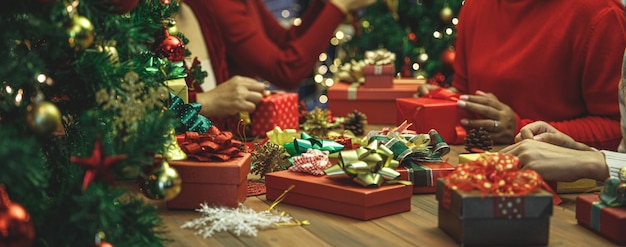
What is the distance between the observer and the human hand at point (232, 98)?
195cm

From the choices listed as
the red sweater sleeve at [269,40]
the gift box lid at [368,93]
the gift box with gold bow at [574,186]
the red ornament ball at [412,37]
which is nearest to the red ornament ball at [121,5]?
the gift box with gold bow at [574,186]

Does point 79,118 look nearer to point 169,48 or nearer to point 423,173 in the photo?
point 169,48

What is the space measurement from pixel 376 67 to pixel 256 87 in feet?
1.45

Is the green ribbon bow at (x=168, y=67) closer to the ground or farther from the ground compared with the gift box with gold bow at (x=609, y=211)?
farther from the ground

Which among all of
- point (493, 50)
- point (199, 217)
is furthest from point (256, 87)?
point (199, 217)

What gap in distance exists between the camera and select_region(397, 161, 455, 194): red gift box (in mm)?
1331

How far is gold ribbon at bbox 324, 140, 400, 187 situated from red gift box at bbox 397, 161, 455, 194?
11 cm

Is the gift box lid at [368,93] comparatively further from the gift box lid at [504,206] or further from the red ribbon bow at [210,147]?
the gift box lid at [504,206]

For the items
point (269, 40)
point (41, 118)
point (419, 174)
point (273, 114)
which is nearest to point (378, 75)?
point (273, 114)

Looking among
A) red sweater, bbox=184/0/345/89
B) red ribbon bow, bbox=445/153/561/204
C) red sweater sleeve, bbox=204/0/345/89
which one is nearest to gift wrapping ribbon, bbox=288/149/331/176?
red ribbon bow, bbox=445/153/561/204

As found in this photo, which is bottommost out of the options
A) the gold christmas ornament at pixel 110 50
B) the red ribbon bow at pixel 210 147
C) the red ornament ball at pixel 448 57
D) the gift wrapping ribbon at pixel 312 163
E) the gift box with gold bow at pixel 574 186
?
the gift box with gold bow at pixel 574 186

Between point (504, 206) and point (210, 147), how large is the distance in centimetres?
52

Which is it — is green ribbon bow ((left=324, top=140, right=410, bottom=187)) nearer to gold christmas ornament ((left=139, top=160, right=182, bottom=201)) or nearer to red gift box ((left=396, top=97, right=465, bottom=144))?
gold christmas ornament ((left=139, top=160, right=182, bottom=201))

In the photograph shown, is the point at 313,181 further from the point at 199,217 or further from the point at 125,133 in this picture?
the point at 125,133
